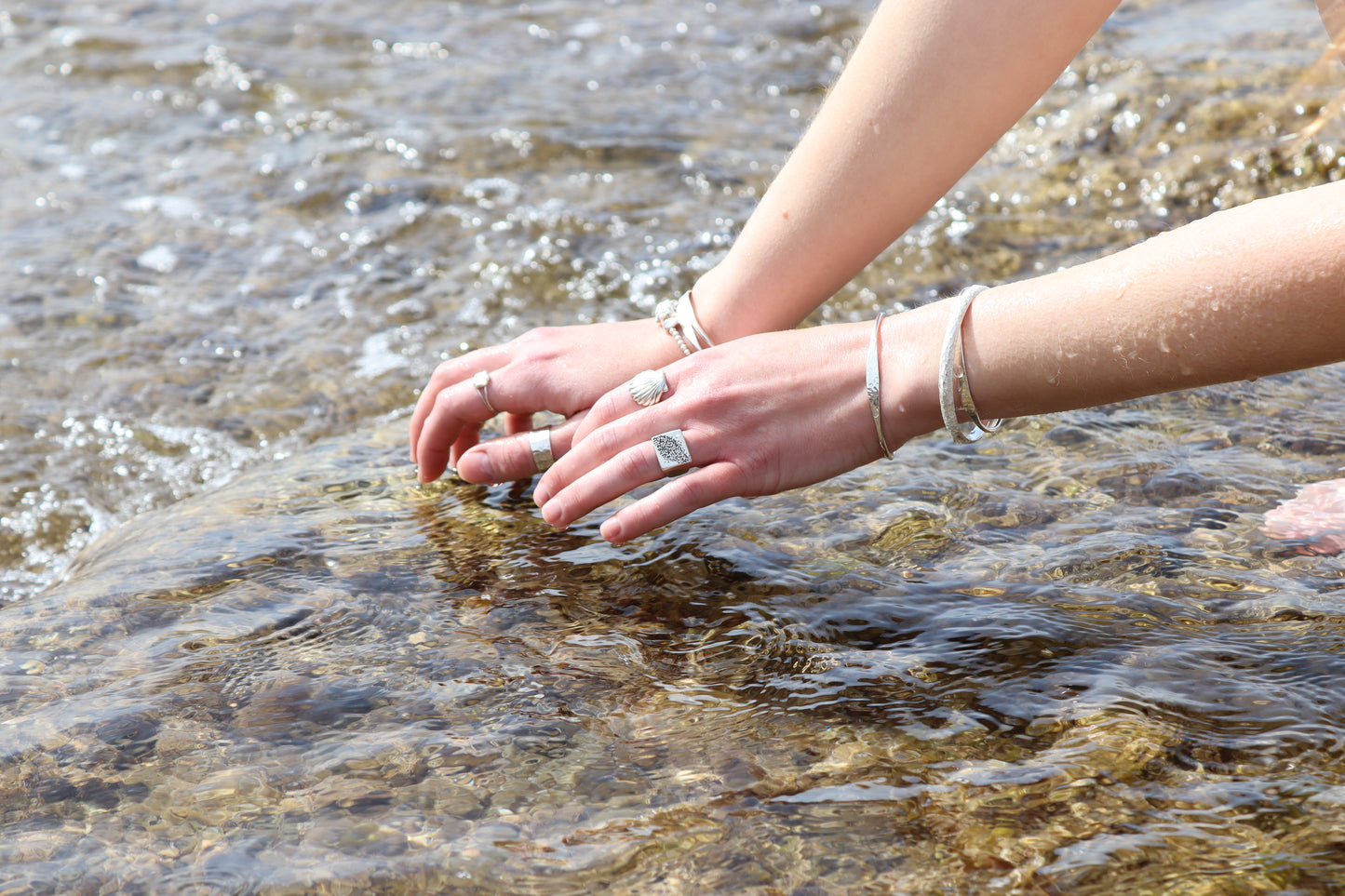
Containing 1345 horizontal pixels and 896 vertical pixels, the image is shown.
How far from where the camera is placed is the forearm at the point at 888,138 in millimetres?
2121

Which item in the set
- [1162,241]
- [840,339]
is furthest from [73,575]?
[1162,241]

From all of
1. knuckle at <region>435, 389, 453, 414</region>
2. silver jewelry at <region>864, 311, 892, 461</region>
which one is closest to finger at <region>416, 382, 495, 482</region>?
knuckle at <region>435, 389, 453, 414</region>

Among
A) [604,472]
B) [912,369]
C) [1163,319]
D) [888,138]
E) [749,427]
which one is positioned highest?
[888,138]

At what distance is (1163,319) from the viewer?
1.72 metres

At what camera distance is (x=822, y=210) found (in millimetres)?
2301

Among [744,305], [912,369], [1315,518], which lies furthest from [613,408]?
[1315,518]

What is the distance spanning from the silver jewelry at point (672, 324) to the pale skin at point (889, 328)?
0.8 inches

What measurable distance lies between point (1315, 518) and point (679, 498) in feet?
4.11

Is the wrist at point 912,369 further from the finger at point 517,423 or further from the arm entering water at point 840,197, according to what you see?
the finger at point 517,423

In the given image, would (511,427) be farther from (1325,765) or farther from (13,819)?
(1325,765)

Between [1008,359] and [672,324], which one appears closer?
[1008,359]

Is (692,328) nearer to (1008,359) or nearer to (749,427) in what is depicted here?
(749,427)

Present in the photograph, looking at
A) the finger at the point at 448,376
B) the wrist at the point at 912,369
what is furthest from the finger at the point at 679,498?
the finger at the point at 448,376

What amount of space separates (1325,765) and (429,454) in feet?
5.79
